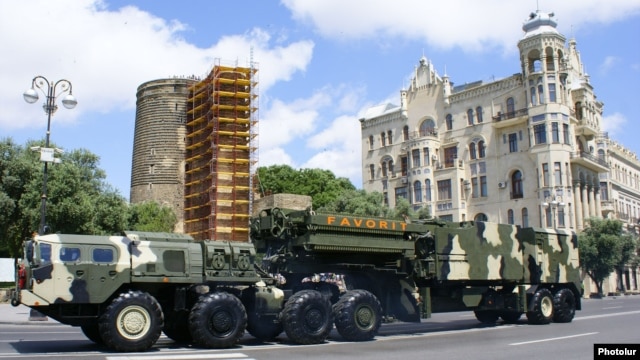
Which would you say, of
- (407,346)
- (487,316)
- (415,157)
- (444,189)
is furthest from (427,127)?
(407,346)

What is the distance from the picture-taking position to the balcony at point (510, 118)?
2296 inches

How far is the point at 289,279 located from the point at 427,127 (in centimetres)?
5326

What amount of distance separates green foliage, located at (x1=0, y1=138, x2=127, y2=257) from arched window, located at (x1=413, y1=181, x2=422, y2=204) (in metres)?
32.3

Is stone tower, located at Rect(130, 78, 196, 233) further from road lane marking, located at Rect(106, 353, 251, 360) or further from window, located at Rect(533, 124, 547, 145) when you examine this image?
road lane marking, located at Rect(106, 353, 251, 360)

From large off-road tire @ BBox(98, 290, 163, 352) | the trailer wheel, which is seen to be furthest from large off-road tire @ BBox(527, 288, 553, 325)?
large off-road tire @ BBox(98, 290, 163, 352)

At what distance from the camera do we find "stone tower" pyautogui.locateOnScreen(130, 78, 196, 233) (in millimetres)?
74500

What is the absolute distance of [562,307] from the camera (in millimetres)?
19891

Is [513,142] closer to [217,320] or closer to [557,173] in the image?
[557,173]

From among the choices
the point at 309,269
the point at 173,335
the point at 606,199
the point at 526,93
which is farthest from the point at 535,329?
the point at 606,199

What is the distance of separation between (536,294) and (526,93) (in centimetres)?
4271

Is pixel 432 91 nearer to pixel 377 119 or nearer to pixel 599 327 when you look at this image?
pixel 377 119

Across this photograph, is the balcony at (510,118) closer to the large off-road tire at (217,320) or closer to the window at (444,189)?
the window at (444,189)

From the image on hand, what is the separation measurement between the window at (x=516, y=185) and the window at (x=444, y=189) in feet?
20.9

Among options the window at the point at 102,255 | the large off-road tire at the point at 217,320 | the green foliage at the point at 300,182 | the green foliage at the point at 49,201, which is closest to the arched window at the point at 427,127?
the green foliage at the point at 300,182
